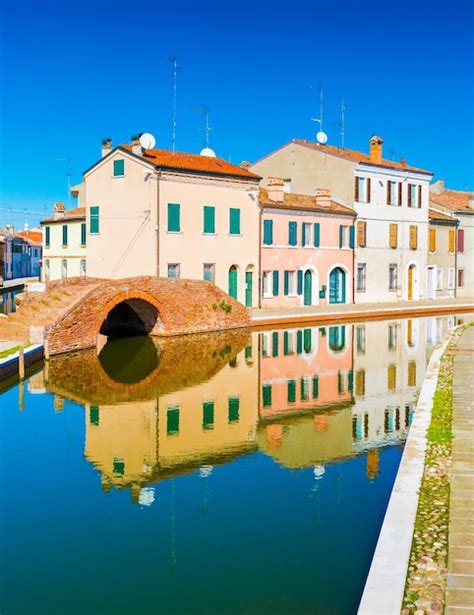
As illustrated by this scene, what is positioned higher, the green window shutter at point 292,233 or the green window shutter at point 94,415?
the green window shutter at point 292,233

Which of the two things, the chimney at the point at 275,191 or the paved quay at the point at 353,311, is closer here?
the paved quay at the point at 353,311

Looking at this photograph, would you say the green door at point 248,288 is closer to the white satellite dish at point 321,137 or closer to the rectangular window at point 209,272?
the rectangular window at point 209,272

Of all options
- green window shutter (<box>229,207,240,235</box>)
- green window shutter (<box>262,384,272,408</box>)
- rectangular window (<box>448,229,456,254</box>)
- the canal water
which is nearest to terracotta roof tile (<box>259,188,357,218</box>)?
green window shutter (<box>229,207,240,235</box>)

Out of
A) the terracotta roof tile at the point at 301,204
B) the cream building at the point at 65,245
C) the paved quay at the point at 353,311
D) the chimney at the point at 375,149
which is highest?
the chimney at the point at 375,149

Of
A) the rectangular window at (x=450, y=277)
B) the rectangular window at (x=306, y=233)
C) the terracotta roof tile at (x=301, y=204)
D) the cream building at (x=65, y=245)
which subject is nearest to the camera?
the terracotta roof tile at (x=301, y=204)

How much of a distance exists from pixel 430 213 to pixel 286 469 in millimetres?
39812

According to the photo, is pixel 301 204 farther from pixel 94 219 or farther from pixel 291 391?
pixel 291 391

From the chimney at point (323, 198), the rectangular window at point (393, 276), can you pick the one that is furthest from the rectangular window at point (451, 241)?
the chimney at point (323, 198)

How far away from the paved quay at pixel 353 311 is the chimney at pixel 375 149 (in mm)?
8926

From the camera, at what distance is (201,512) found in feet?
32.0

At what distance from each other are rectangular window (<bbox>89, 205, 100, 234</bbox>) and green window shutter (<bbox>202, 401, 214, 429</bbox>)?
18610mm

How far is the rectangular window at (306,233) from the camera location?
1506 inches

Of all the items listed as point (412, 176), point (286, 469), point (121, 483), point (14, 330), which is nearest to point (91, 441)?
point (121, 483)

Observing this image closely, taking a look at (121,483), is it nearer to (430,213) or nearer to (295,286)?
(295,286)
